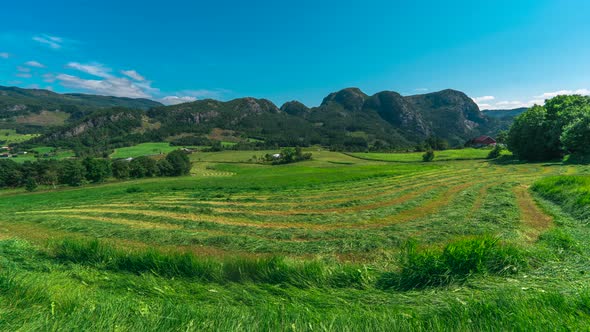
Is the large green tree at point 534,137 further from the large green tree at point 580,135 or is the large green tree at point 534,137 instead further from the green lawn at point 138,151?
the green lawn at point 138,151

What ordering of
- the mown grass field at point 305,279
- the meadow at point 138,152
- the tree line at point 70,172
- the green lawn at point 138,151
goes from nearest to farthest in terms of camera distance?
the mown grass field at point 305,279
the tree line at point 70,172
the meadow at point 138,152
the green lawn at point 138,151

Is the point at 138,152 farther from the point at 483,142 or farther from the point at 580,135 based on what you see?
the point at 483,142

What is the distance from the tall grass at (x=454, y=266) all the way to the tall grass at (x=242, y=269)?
2.31 ft

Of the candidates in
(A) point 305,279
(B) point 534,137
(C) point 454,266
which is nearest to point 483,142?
(B) point 534,137

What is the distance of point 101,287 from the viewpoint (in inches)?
212

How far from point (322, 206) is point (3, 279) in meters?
15.3

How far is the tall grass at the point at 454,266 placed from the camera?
488cm

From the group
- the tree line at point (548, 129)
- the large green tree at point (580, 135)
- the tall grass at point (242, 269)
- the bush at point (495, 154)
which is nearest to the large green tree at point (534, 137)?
the tree line at point (548, 129)

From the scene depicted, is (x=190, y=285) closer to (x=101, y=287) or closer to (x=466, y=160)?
(x=101, y=287)

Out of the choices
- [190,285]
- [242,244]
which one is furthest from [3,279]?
[242,244]

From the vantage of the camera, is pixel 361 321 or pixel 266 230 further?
pixel 266 230

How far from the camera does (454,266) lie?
5.03m

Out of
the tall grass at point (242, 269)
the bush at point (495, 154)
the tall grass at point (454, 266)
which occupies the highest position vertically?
the tall grass at point (454, 266)

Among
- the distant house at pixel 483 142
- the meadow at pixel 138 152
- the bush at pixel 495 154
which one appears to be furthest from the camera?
the distant house at pixel 483 142
